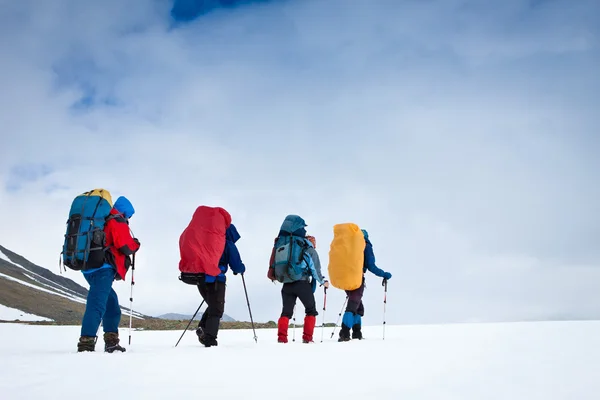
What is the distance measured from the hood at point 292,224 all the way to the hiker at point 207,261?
1.87 metres

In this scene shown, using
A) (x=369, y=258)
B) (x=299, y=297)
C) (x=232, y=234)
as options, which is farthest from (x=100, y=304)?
(x=369, y=258)

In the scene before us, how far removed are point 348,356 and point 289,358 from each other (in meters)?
0.94

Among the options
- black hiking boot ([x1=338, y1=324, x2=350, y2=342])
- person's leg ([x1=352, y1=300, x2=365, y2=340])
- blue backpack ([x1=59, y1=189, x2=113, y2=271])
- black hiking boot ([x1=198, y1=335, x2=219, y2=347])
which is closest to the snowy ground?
black hiking boot ([x1=198, y1=335, x2=219, y2=347])

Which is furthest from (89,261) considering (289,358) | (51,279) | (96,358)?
(51,279)

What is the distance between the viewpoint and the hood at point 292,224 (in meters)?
12.2

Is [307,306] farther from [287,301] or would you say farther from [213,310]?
[213,310]

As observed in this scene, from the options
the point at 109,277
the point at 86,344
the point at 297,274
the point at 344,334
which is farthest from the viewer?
the point at 344,334

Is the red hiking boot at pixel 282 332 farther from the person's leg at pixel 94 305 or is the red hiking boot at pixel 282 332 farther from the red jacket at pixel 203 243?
the person's leg at pixel 94 305

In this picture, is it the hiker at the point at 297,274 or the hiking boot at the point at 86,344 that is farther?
the hiker at the point at 297,274

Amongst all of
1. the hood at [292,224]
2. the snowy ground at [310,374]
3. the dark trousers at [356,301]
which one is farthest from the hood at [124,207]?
the dark trousers at [356,301]

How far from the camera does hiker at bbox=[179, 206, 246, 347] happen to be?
1025cm

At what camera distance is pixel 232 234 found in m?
11.0

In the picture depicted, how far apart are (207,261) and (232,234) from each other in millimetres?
969

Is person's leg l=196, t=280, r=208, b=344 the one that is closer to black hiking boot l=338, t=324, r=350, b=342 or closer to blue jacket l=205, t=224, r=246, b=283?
blue jacket l=205, t=224, r=246, b=283
